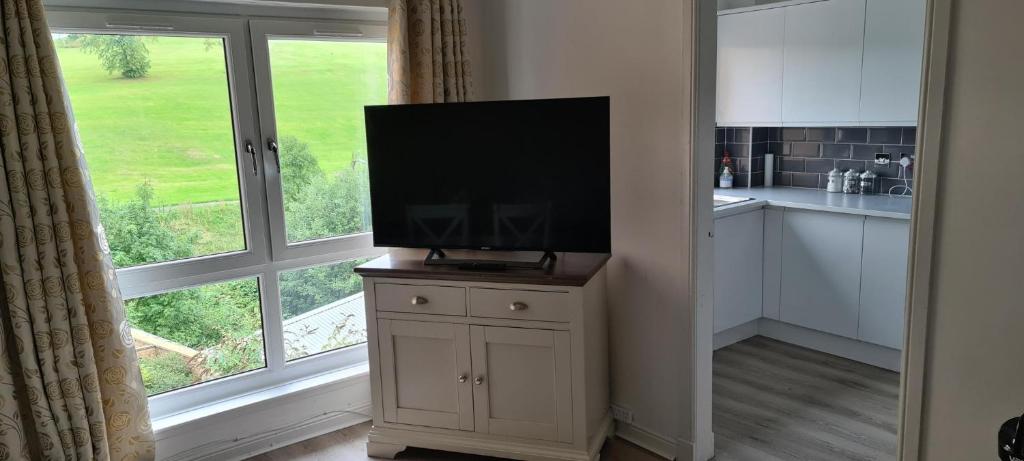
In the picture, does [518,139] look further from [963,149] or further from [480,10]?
[963,149]

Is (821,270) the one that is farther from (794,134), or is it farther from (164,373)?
(164,373)

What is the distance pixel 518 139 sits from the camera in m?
2.52

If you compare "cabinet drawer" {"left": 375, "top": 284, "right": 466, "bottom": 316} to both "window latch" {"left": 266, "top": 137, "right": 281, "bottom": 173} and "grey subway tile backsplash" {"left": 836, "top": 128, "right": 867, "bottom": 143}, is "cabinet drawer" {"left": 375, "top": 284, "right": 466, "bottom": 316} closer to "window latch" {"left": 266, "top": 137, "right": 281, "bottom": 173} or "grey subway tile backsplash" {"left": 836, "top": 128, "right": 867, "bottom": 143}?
"window latch" {"left": 266, "top": 137, "right": 281, "bottom": 173}

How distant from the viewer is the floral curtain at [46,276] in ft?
6.75

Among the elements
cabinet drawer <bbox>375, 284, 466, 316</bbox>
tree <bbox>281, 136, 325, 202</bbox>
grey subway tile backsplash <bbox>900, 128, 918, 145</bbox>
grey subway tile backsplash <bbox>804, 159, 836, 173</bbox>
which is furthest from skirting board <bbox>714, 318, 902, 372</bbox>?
tree <bbox>281, 136, 325, 202</bbox>

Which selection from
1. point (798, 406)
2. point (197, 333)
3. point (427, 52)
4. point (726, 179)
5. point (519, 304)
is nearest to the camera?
point (519, 304)

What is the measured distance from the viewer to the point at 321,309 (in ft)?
10.2

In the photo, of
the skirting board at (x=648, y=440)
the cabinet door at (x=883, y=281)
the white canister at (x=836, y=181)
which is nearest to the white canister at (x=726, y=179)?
the white canister at (x=836, y=181)

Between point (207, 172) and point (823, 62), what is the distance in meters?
3.15

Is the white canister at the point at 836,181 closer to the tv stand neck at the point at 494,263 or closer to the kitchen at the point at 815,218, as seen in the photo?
the kitchen at the point at 815,218

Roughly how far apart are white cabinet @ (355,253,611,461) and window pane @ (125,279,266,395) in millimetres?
624

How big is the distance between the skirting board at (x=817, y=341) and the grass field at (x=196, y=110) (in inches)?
93.4

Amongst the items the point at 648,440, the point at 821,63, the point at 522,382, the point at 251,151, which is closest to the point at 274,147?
the point at 251,151

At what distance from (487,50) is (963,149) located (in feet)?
6.78
